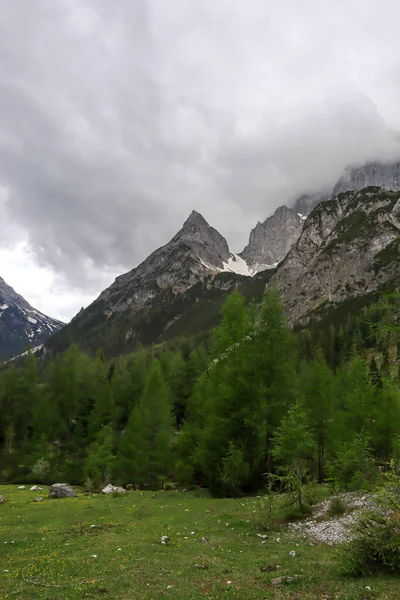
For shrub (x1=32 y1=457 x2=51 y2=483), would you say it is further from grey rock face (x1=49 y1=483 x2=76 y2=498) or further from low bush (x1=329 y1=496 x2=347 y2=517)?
low bush (x1=329 y1=496 x2=347 y2=517)

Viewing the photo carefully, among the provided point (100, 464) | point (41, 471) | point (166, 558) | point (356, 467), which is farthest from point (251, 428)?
point (41, 471)

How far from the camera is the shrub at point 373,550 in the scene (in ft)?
36.4

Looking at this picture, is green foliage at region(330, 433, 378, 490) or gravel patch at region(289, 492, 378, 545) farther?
green foliage at region(330, 433, 378, 490)

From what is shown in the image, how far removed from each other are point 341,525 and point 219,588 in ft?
32.5

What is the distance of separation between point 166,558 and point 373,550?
327 inches

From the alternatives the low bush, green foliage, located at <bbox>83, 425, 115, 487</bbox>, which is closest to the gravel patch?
the low bush

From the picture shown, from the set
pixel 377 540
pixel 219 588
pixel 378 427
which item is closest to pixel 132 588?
pixel 219 588

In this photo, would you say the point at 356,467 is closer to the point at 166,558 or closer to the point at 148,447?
the point at 166,558

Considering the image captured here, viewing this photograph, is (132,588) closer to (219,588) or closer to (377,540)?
(219,588)

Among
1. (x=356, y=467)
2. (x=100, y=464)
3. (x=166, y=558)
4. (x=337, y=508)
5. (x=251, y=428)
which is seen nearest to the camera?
(x=166, y=558)

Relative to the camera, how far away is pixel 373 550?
1159 centimetres

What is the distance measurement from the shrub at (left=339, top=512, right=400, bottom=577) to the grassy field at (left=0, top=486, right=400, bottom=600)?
53 cm

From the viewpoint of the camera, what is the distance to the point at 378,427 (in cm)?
3588

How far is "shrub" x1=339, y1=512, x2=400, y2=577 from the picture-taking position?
11.1 m
